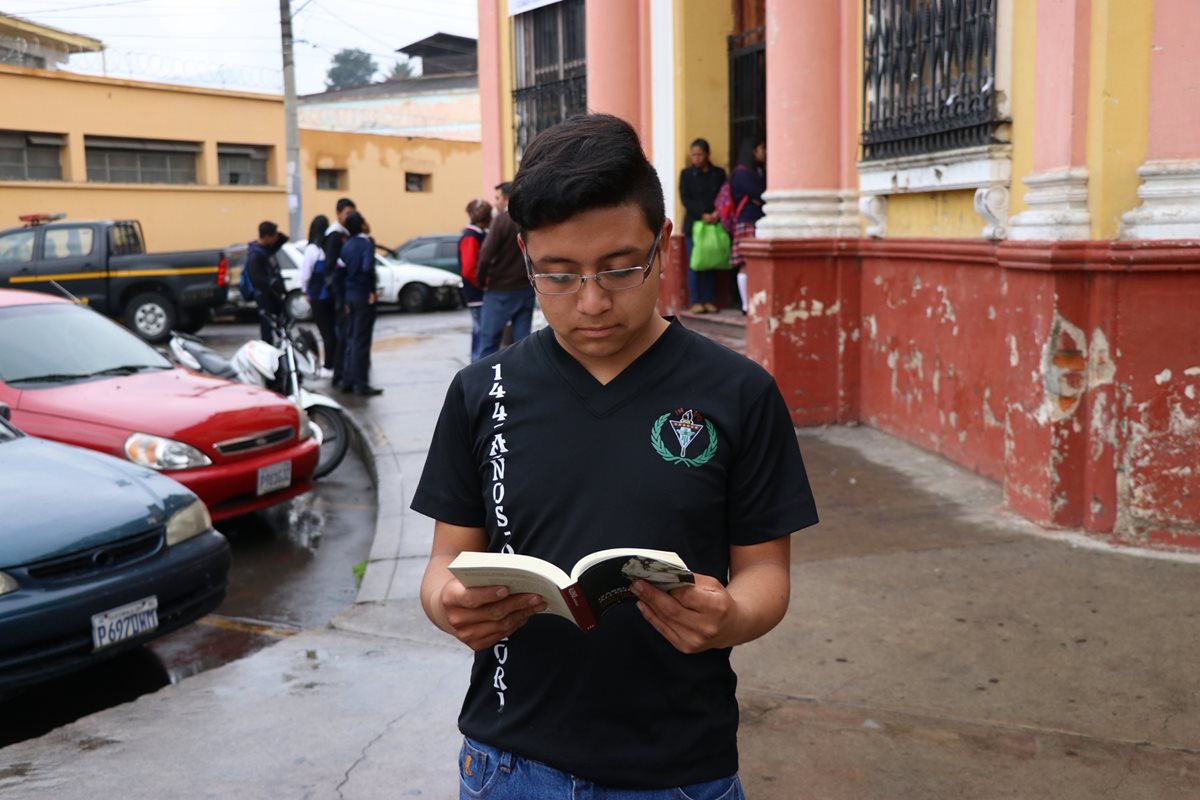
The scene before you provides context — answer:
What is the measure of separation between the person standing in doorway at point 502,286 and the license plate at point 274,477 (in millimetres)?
3321

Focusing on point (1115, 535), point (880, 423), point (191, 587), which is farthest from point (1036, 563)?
point (191, 587)

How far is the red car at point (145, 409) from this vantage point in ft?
24.0

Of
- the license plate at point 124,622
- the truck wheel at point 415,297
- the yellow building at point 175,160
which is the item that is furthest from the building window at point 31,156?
the license plate at point 124,622

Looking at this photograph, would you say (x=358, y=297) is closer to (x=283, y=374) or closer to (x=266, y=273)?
(x=266, y=273)

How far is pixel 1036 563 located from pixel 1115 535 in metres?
0.55

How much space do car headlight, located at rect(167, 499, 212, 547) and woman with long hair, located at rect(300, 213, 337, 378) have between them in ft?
25.4

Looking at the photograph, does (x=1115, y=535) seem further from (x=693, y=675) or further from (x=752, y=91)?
(x=752, y=91)

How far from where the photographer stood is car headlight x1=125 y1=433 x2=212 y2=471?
7227 millimetres

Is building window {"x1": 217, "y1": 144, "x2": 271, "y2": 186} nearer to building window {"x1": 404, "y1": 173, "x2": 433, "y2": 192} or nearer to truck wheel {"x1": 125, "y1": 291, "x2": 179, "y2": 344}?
building window {"x1": 404, "y1": 173, "x2": 433, "y2": 192}

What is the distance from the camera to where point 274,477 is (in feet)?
25.8

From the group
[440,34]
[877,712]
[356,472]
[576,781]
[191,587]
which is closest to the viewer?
[576,781]

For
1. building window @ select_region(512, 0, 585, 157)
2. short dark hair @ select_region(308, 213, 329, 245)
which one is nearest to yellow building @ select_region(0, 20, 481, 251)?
building window @ select_region(512, 0, 585, 157)

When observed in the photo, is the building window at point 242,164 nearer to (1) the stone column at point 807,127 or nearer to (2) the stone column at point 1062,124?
(1) the stone column at point 807,127

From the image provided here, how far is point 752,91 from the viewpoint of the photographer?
1223 centimetres
